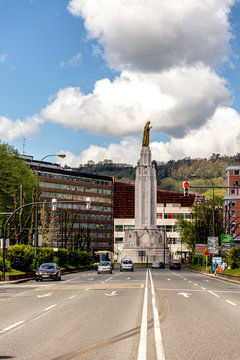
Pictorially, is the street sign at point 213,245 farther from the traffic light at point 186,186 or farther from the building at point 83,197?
the building at point 83,197

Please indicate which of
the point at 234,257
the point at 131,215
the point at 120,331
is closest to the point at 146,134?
the point at 131,215

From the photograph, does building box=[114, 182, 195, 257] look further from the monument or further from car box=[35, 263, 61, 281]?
car box=[35, 263, 61, 281]

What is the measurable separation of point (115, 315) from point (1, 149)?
189 feet

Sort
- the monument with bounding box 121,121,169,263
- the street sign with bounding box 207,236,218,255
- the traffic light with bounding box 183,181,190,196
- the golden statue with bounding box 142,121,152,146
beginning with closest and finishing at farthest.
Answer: the traffic light with bounding box 183,181,190,196
the street sign with bounding box 207,236,218,255
the monument with bounding box 121,121,169,263
the golden statue with bounding box 142,121,152,146

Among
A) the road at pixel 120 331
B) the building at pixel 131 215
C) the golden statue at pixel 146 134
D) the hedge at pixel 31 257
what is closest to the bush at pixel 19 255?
the hedge at pixel 31 257

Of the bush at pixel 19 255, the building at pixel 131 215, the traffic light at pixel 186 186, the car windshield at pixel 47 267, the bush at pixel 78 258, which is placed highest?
the building at pixel 131 215

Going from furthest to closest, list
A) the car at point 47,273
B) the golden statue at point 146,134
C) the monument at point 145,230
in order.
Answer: the golden statue at point 146,134, the monument at point 145,230, the car at point 47,273

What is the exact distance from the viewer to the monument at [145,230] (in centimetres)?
12638

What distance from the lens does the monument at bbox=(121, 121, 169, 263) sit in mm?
126375

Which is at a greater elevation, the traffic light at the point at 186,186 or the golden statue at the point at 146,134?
the golden statue at the point at 146,134

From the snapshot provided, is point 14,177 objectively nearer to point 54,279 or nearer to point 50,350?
point 54,279

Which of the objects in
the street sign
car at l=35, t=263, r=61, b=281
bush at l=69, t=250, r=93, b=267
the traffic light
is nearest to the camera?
the traffic light

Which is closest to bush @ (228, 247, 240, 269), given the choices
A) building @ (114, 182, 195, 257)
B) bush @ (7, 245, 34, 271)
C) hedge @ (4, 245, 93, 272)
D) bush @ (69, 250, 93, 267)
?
hedge @ (4, 245, 93, 272)

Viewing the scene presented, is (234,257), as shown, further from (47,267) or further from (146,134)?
(146,134)
